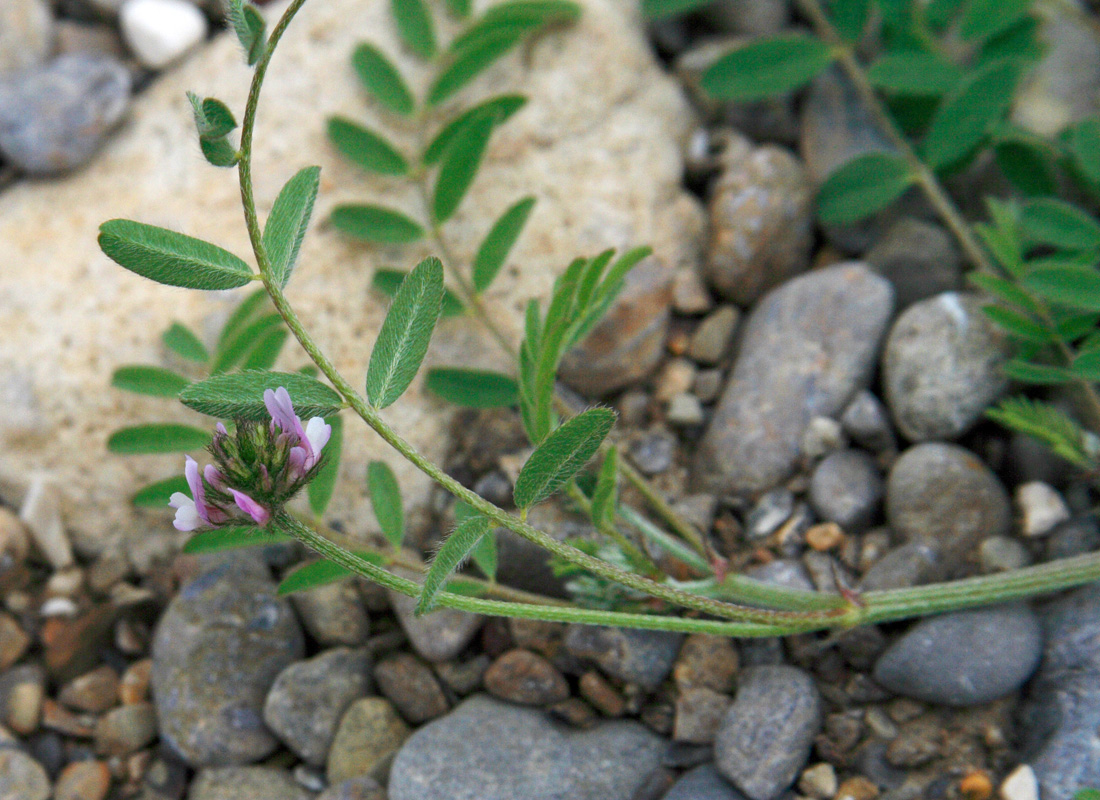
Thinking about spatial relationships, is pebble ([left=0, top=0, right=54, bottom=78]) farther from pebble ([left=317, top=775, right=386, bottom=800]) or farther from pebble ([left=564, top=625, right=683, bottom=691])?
pebble ([left=564, top=625, right=683, bottom=691])

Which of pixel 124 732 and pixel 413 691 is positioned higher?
pixel 124 732

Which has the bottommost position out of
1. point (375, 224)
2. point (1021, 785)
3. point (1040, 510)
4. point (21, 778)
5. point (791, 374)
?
point (1021, 785)

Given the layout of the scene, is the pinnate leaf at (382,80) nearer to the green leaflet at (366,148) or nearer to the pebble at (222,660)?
the green leaflet at (366,148)

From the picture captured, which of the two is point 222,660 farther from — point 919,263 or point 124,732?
point 919,263

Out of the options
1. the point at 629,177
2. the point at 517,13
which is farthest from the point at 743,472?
the point at 517,13

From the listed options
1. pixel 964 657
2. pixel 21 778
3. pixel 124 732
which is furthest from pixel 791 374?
pixel 21 778

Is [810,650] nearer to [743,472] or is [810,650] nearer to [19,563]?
[743,472]
